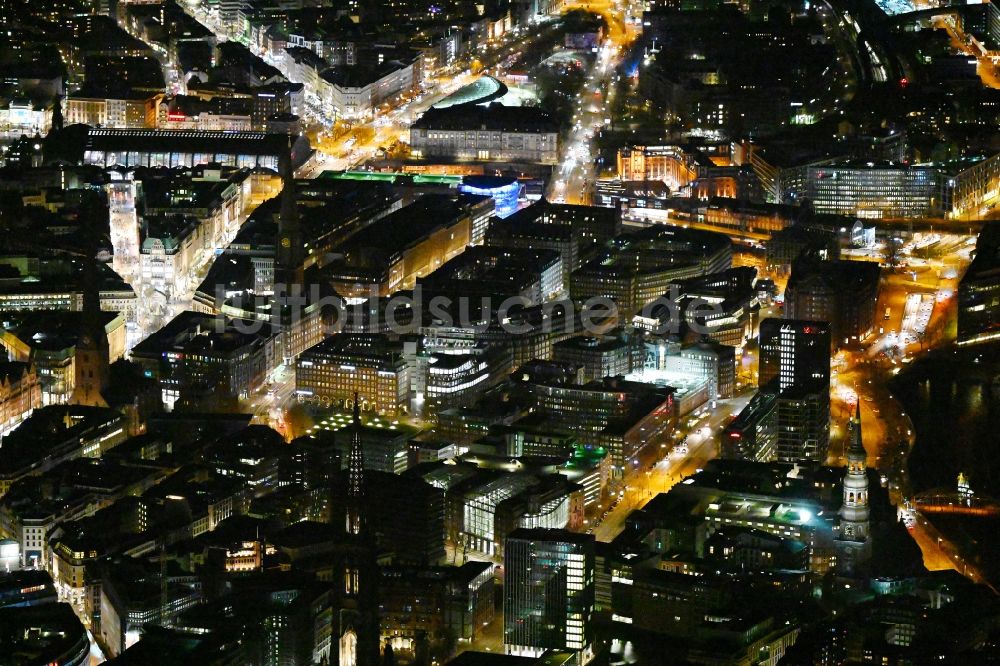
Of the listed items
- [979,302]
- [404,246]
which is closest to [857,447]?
[979,302]

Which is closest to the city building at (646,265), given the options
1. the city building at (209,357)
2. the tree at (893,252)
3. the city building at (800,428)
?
the tree at (893,252)

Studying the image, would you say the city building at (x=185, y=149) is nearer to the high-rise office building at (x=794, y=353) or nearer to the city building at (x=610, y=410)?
the city building at (x=610, y=410)

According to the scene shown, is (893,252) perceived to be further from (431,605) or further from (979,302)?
(431,605)

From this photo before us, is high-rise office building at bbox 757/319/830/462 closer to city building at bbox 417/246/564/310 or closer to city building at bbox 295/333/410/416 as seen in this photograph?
city building at bbox 417/246/564/310

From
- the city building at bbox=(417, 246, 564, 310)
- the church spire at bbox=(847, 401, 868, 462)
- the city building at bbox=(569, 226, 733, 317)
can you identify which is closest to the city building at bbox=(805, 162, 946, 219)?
the city building at bbox=(569, 226, 733, 317)

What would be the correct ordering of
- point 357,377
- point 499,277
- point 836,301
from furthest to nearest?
point 499,277
point 836,301
point 357,377

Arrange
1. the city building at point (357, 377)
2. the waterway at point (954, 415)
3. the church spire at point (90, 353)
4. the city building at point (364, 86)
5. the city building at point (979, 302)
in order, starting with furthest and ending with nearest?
the city building at point (364, 86)
the city building at point (979, 302)
the city building at point (357, 377)
the church spire at point (90, 353)
the waterway at point (954, 415)
